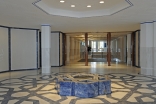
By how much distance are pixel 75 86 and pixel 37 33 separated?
7.96 m

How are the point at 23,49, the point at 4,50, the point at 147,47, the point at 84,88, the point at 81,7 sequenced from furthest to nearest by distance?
the point at 23,49
the point at 4,50
the point at 147,47
the point at 81,7
the point at 84,88

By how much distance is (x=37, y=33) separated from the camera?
12297 millimetres

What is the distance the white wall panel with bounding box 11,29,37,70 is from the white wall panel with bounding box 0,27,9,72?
0.48 metres

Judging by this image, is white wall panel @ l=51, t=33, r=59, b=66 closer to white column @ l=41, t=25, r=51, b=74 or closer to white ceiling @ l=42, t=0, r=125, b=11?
white column @ l=41, t=25, r=51, b=74

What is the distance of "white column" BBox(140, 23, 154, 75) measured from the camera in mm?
Answer: 9297

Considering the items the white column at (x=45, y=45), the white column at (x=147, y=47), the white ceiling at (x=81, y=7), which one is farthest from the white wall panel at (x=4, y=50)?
the white column at (x=147, y=47)

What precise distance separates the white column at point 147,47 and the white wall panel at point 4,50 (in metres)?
8.26

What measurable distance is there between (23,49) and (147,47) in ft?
26.2

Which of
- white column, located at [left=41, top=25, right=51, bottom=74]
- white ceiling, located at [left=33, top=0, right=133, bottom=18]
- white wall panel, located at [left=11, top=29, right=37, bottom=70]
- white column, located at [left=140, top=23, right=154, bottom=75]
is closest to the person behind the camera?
white ceiling, located at [left=33, top=0, right=133, bottom=18]

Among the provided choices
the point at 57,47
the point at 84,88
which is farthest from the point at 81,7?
the point at 57,47

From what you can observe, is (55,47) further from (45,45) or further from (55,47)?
(45,45)

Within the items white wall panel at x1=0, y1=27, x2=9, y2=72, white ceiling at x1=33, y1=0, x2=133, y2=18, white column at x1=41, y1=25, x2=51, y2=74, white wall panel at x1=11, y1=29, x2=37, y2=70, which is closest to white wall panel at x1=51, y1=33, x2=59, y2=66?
white wall panel at x1=11, y1=29, x2=37, y2=70

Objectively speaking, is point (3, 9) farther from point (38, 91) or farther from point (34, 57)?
point (34, 57)

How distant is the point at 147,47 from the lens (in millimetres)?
9398
